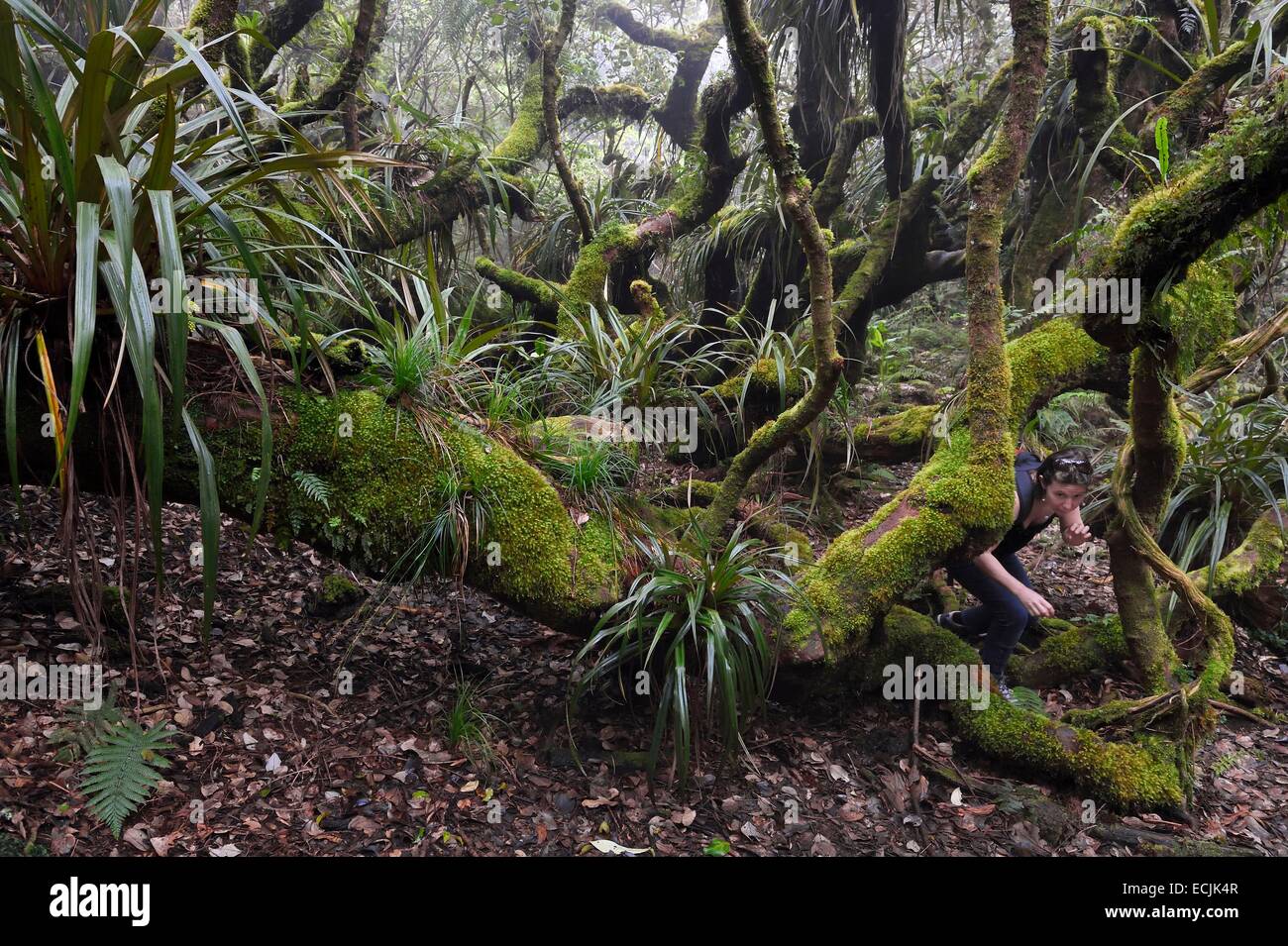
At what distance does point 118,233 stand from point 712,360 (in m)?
3.78

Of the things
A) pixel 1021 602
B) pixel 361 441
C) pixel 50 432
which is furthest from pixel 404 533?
pixel 1021 602

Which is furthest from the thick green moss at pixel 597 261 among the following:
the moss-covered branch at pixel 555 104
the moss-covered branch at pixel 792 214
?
the moss-covered branch at pixel 792 214

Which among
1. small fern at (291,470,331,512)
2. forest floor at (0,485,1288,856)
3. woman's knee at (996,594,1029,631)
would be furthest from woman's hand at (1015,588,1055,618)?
small fern at (291,470,331,512)

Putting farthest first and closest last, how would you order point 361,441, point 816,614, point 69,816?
point 816,614, point 361,441, point 69,816

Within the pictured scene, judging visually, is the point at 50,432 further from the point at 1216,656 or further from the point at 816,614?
the point at 1216,656

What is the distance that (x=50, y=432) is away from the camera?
1957 millimetres

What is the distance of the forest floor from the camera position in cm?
200

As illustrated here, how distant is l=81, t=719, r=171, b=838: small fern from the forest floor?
0.16 feet

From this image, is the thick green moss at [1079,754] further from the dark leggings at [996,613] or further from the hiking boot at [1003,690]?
the dark leggings at [996,613]

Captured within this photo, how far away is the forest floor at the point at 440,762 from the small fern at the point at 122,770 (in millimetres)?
50

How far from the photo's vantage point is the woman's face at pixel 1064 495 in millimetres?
2773

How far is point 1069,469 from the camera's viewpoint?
2.76 m

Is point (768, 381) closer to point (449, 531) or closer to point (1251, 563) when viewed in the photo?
point (449, 531)
